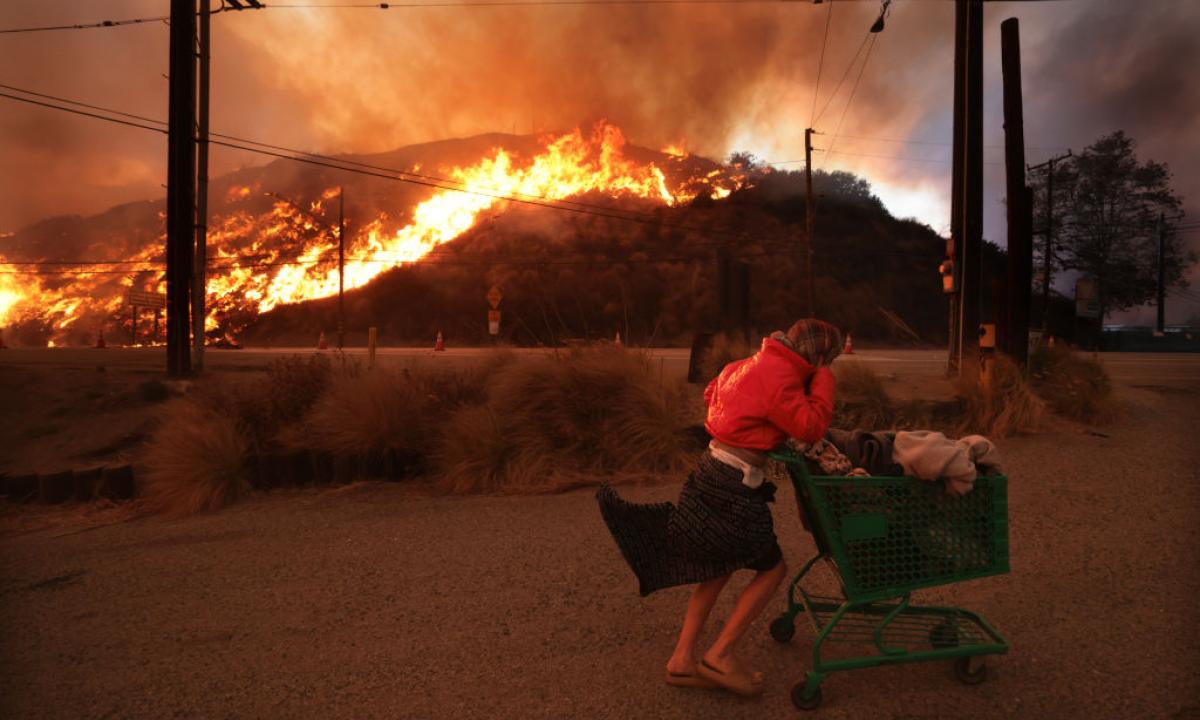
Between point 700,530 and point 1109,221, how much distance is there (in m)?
51.3

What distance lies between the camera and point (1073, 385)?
9500mm

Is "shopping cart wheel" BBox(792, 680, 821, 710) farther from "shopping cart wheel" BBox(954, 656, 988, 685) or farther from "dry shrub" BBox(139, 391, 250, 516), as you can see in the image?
"dry shrub" BBox(139, 391, 250, 516)

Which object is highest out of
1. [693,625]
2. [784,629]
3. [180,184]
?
[180,184]

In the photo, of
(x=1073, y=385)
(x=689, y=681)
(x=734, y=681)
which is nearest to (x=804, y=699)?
(x=734, y=681)

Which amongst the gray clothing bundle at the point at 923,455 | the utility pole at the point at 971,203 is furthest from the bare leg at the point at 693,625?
the utility pole at the point at 971,203

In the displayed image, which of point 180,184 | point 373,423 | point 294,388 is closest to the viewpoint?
point 373,423

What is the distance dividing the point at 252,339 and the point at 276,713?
49.7 m

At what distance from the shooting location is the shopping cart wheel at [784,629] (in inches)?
133

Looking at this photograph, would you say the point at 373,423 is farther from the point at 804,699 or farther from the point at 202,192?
the point at 202,192

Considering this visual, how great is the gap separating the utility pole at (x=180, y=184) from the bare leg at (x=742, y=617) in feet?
42.6

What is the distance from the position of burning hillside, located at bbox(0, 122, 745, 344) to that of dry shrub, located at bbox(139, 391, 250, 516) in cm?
3988

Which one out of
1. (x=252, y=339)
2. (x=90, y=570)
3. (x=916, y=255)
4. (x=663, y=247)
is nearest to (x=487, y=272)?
(x=663, y=247)

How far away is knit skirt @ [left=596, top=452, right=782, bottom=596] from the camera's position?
2.82 m

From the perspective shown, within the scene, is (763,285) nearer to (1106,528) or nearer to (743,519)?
(1106,528)
